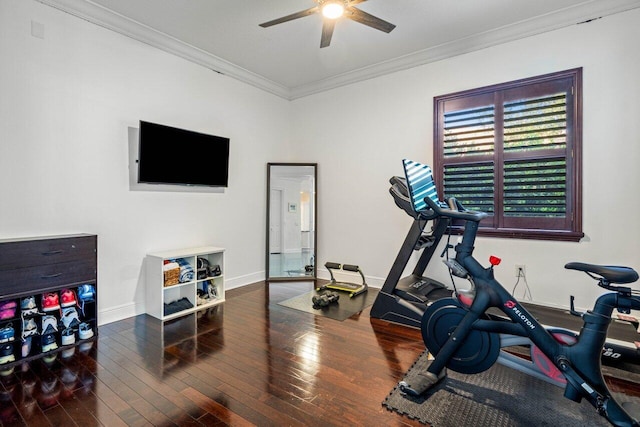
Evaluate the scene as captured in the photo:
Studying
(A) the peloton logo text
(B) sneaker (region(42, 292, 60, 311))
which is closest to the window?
(A) the peloton logo text

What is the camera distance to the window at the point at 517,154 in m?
3.28

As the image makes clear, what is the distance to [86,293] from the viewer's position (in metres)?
2.93

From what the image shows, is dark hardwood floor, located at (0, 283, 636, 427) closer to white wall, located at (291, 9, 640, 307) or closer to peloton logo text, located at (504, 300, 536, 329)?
peloton logo text, located at (504, 300, 536, 329)

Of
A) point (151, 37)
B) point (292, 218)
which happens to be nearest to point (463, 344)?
point (292, 218)

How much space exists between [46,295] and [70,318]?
0.90 ft

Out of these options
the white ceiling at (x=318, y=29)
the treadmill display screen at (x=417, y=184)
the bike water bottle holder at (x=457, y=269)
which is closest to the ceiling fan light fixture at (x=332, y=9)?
the white ceiling at (x=318, y=29)

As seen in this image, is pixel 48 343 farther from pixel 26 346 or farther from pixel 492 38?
pixel 492 38

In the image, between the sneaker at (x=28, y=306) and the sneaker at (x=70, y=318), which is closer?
the sneaker at (x=28, y=306)

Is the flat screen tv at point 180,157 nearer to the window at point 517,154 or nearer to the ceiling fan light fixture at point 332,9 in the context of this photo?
the ceiling fan light fixture at point 332,9

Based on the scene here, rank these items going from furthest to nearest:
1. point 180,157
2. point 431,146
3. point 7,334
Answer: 1. point 431,146
2. point 180,157
3. point 7,334

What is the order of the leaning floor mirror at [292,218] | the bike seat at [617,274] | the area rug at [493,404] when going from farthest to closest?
the leaning floor mirror at [292,218]
the area rug at [493,404]
the bike seat at [617,274]

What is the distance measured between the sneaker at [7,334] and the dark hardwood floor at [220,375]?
0.24 metres

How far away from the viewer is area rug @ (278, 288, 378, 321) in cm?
356

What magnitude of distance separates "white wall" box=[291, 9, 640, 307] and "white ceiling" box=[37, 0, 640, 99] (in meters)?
0.16
